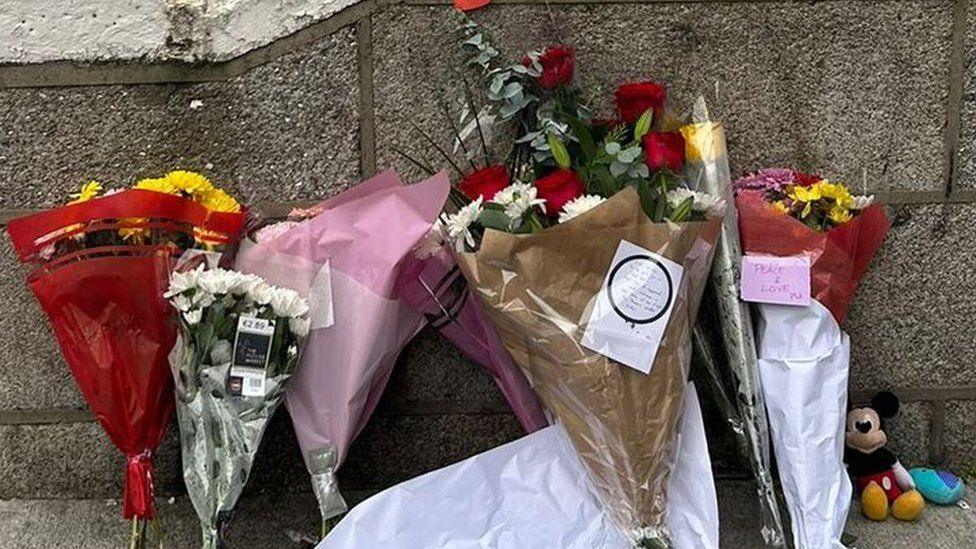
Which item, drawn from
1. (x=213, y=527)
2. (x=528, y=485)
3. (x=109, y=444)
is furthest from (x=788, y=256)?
(x=109, y=444)

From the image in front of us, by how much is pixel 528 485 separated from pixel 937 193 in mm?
1547

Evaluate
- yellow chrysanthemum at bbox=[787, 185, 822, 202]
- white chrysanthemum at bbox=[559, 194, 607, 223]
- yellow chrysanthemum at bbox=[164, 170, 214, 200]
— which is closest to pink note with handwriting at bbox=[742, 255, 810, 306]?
yellow chrysanthemum at bbox=[787, 185, 822, 202]

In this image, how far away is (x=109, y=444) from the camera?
279 cm

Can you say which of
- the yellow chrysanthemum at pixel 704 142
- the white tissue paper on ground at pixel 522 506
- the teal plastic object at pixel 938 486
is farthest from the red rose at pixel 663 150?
the teal plastic object at pixel 938 486

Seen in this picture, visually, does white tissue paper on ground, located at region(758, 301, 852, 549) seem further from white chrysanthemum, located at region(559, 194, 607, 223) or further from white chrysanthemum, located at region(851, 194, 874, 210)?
white chrysanthemum, located at region(559, 194, 607, 223)

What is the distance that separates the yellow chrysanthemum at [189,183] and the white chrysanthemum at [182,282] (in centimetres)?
31

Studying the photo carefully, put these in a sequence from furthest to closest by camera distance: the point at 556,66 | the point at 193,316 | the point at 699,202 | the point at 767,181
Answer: the point at 767,181 → the point at 556,66 → the point at 699,202 → the point at 193,316

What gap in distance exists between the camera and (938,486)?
9.23ft

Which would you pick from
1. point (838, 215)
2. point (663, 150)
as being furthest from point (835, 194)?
point (663, 150)

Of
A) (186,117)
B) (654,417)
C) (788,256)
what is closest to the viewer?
(654,417)

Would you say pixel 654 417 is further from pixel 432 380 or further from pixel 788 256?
pixel 432 380

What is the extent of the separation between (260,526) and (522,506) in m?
0.82

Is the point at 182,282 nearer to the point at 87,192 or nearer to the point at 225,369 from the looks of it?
the point at 225,369

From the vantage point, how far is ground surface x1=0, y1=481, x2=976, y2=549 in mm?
2602
